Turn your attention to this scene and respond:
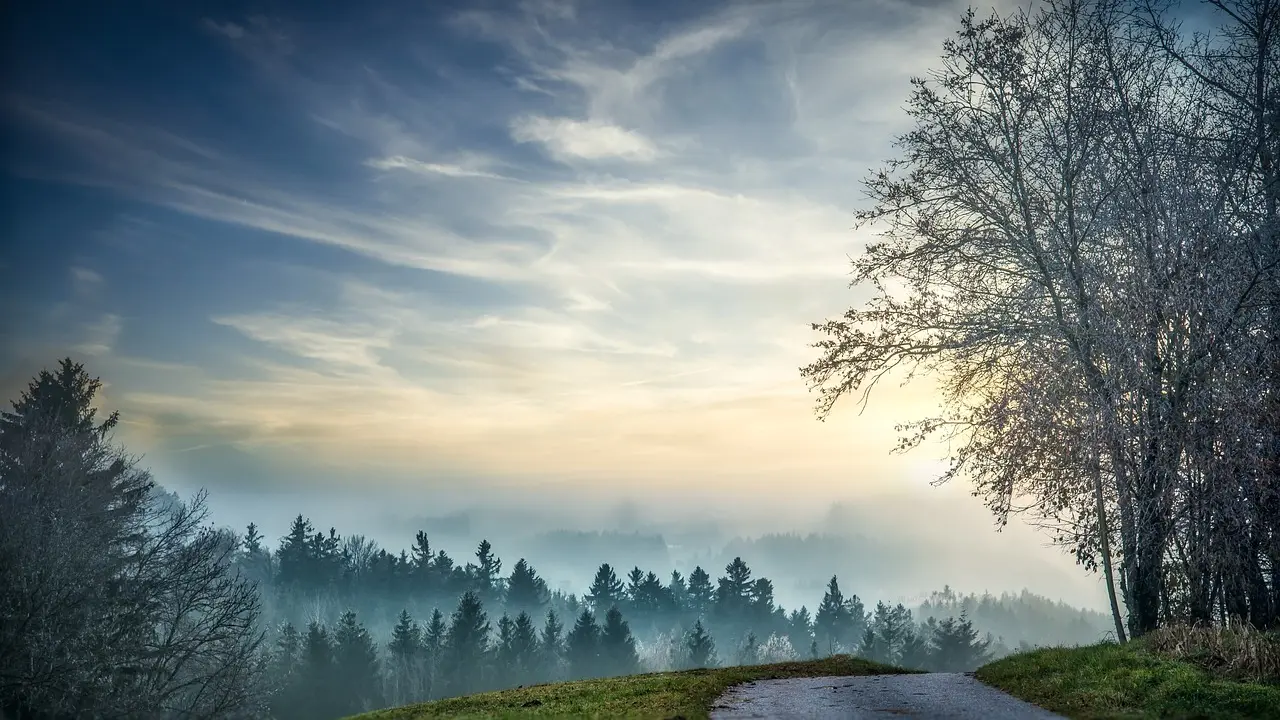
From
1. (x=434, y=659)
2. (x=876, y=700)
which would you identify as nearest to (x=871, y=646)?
(x=434, y=659)

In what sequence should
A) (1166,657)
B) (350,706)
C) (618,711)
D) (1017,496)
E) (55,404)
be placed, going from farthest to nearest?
(350,706) → (55,404) → (1017,496) → (1166,657) → (618,711)

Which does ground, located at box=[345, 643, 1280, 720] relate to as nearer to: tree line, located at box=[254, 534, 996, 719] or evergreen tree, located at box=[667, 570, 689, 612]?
tree line, located at box=[254, 534, 996, 719]

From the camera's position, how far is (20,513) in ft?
103

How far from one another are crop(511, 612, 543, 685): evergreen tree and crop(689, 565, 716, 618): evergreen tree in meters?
41.7

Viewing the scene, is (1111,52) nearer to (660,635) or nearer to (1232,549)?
(1232,549)

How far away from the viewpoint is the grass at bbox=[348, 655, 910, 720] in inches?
491

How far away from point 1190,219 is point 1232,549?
23.4 feet

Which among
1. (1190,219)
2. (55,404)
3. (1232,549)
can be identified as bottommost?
(1232,549)

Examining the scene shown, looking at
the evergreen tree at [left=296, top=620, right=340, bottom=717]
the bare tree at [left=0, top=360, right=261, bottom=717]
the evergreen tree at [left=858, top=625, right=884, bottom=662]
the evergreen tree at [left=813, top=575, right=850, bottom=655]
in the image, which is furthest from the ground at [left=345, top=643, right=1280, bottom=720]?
the evergreen tree at [left=813, top=575, right=850, bottom=655]

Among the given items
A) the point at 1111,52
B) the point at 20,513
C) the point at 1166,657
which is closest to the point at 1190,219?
the point at 1111,52

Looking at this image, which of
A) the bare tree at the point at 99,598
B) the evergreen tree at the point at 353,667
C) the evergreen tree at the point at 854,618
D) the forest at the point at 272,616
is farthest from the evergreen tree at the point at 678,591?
the bare tree at the point at 99,598

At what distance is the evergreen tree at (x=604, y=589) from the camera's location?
12700 cm

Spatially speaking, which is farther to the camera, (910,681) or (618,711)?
(910,681)

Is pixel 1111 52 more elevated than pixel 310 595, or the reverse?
pixel 1111 52
